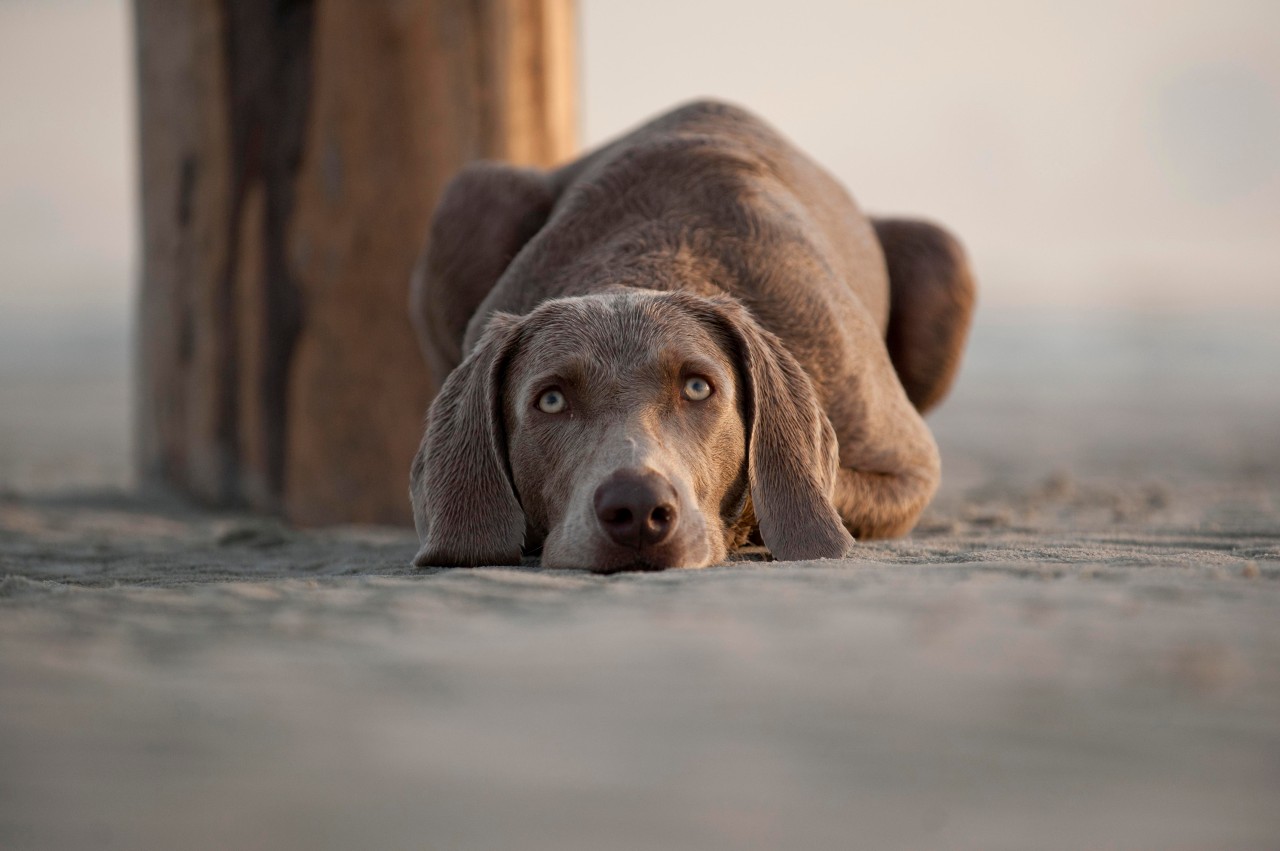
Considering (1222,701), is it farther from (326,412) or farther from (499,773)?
(326,412)

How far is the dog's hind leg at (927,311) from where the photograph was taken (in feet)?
17.7

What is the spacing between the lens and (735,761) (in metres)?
1.47

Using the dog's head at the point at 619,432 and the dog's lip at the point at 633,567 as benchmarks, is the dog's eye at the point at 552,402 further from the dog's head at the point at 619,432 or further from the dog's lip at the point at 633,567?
the dog's lip at the point at 633,567

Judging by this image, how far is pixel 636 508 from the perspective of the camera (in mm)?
3027

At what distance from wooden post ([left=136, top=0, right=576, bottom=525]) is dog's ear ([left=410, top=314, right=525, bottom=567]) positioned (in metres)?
1.96

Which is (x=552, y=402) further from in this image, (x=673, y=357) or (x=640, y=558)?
(x=640, y=558)

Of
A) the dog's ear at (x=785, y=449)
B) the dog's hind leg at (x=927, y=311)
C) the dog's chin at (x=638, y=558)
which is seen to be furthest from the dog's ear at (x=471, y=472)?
the dog's hind leg at (x=927, y=311)

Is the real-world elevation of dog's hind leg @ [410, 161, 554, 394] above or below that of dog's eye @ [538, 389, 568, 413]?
above

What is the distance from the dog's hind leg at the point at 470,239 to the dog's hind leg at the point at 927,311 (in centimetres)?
152

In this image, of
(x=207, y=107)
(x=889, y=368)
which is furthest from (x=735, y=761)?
(x=207, y=107)

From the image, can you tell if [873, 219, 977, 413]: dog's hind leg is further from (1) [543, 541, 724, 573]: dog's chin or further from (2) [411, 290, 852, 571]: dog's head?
(1) [543, 541, 724, 573]: dog's chin

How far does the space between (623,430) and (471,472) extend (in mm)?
545

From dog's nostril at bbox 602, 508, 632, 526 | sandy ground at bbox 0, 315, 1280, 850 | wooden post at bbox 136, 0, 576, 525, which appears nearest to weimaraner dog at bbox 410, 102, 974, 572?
dog's nostril at bbox 602, 508, 632, 526

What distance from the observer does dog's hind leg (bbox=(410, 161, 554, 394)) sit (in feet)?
16.4
